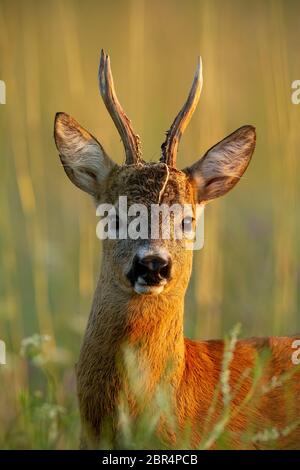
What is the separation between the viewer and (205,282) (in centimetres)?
924

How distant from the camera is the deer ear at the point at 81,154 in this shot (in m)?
6.93

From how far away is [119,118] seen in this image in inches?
266

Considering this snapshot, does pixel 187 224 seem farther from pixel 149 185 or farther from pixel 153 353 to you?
pixel 153 353

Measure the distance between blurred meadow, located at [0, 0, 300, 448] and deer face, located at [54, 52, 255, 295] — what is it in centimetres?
87

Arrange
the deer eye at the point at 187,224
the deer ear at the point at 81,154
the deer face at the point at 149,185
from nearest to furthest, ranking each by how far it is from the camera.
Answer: the deer face at the point at 149,185, the deer eye at the point at 187,224, the deer ear at the point at 81,154

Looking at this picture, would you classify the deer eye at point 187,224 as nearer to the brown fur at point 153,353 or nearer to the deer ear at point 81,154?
the brown fur at point 153,353

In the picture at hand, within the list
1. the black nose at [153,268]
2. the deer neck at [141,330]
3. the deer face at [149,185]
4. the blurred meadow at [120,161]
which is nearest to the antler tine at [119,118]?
the deer face at [149,185]

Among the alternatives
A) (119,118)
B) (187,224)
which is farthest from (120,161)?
(187,224)

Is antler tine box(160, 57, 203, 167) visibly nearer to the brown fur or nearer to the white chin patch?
the brown fur

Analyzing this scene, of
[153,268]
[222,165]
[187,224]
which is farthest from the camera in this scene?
[222,165]

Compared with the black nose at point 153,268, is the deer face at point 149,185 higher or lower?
higher

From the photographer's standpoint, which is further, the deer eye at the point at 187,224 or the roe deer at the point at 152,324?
the deer eye at the point at 187,224

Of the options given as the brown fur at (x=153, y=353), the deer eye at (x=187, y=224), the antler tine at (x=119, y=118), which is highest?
the antler tine at (x=119, y=118)

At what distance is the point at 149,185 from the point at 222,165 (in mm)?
707
